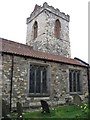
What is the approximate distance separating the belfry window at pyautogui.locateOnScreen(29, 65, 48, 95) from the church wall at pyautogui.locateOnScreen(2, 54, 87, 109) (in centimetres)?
41

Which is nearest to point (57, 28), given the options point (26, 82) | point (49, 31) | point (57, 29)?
point (57, 29)

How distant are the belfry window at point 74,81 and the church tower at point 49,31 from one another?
410cm

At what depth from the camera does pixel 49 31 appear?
17.3 m

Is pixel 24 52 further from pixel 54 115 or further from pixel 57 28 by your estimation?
pixel 57 28

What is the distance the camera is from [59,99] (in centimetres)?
1182

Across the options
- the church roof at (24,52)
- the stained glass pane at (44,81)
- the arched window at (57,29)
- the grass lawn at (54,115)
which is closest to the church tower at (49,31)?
the arched window at (57,29)

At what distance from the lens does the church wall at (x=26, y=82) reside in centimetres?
948

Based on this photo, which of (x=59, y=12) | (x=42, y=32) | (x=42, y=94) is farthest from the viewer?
(x=59, y=12)

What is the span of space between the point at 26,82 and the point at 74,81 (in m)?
5.50

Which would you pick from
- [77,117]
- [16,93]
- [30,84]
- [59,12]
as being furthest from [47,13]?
[77,117]

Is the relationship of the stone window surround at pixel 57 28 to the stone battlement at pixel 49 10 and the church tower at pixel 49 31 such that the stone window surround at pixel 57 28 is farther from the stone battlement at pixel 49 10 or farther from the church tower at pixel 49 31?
the stone battlement at pixel 49 10

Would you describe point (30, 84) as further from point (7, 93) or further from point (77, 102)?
point (77, 102)

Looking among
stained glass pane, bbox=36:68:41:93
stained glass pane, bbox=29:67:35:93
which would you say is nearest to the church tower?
stained glass pane, bbox=36:68:41:93

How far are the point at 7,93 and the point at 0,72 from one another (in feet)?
4.74
